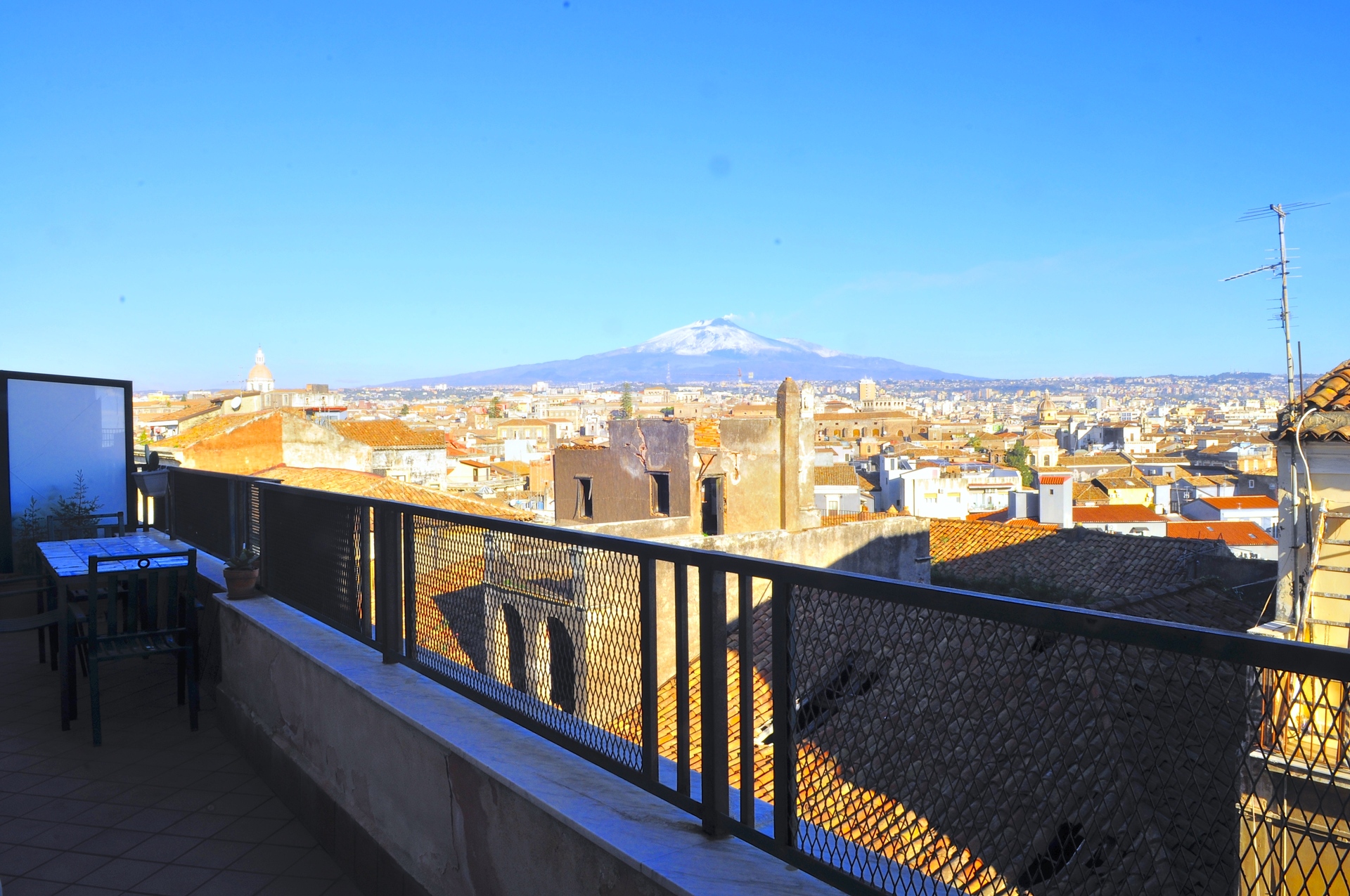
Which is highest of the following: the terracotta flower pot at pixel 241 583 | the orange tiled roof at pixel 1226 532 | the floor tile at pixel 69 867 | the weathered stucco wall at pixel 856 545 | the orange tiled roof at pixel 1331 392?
the orange tiled roof at pixel 1331 392

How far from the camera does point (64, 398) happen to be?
25.9ft

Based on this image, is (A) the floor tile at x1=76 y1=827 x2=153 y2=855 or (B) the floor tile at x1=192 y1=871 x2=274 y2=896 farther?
(A) the floor tile at x1=76 y1=827 x2=153 y2=855

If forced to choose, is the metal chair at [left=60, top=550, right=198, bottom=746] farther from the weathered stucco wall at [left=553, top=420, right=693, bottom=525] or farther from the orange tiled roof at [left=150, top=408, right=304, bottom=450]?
the orange tiled roof at [left=150, top=408, right=304, bottom=450]

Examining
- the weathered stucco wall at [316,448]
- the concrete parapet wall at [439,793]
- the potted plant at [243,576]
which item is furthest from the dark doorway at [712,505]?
the concrete parapet wall at [439,793]

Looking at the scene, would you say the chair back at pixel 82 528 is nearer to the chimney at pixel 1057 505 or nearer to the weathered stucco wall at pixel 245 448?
the weathered stucco wall at pixel 245 448

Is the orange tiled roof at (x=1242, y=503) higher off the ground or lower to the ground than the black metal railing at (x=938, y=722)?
lower

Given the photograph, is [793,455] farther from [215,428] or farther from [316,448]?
[215,428]

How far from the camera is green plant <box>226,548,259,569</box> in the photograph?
4.88 m

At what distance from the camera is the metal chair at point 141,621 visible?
4.56 meters

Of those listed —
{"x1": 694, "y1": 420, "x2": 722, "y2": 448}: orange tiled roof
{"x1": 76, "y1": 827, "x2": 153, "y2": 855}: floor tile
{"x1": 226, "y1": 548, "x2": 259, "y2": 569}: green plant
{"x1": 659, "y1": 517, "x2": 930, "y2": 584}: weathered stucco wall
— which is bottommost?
{"x1": 659, "y1": 517, "x2": 930, "y2": 584}: weathered stucco wall

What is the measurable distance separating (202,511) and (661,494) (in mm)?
15810

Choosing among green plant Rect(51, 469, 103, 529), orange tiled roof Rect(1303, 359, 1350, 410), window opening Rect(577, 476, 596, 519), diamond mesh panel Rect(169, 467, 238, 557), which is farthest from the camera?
window opening Rect(577, 476, 596, 519)

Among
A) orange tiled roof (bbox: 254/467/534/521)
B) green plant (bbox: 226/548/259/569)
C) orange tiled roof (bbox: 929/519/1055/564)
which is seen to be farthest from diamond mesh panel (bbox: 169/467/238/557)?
orange tiled roof (bbox: 929/519/1055/564)

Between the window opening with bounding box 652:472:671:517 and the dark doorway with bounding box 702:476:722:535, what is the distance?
83cm
